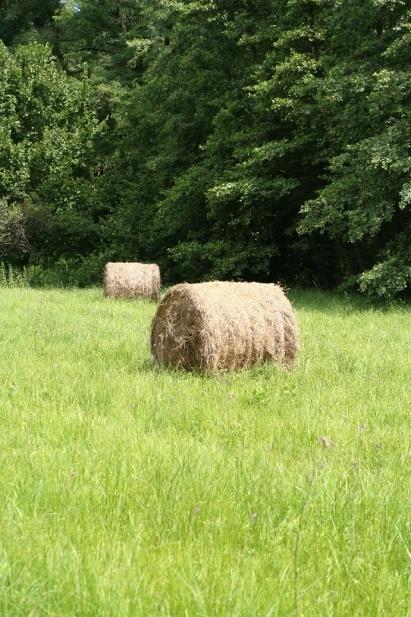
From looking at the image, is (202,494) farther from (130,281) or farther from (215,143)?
(215,143)

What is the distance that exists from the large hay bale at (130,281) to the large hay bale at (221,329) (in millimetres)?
11027

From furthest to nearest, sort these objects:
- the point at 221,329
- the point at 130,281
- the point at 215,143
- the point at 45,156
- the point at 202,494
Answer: the point at 45,156 < the point at 215,143 < the point at 130,281 < the point at 221,329 < the point at 202,494

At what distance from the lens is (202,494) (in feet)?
11.8

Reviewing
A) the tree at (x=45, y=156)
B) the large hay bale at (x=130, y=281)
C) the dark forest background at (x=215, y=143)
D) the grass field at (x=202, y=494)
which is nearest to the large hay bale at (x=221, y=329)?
the grass field at (x=202, y=494)

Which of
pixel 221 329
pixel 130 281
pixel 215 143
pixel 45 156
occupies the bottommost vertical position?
pixel 221 329

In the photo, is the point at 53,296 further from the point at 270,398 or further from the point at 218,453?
the point at 218,453

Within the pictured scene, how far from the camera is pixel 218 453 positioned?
423 centimetres

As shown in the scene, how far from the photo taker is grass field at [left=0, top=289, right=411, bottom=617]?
2.55 m

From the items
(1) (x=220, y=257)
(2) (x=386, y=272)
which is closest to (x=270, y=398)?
(2) (x=386, y=272)

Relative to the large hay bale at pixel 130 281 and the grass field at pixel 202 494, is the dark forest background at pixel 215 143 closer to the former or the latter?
the large hay bale at pixel 130 281

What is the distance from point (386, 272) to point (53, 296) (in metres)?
8.82

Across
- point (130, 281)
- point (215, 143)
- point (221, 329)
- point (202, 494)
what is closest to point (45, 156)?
point (215, 143)

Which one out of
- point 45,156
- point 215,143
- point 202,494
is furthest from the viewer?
point 45,156

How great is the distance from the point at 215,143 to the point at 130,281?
7.13 m
